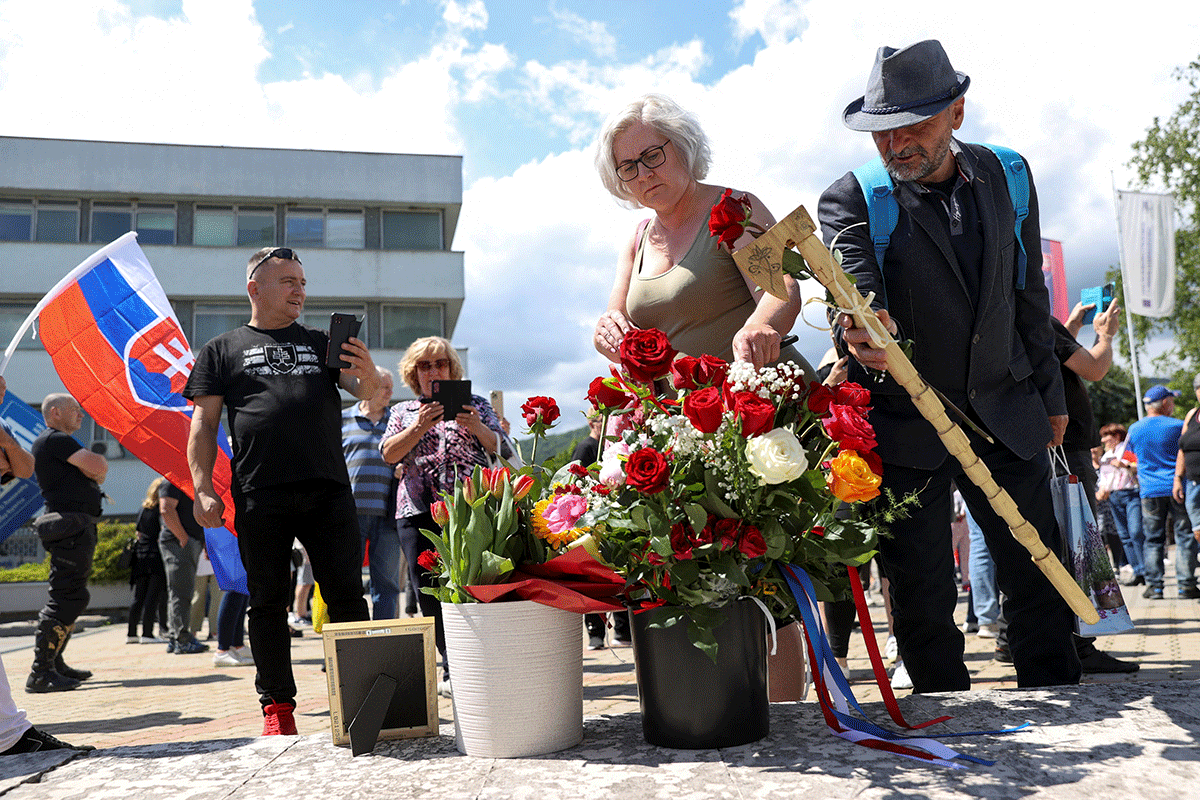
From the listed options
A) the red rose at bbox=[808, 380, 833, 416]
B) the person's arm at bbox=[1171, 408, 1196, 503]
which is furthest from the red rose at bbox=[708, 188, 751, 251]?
the person's arm at bbox=[1171, 408, 1196, 503]

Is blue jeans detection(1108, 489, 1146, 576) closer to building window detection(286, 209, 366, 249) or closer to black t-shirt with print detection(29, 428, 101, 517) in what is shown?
black t-shirt with print detection(29, 428, 101, 517)

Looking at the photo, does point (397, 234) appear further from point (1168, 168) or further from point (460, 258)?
point (1168, 168)

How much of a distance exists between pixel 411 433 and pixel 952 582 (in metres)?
2.86

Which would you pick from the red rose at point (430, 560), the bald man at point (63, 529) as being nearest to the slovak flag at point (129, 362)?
the bald man at point (63, 529)

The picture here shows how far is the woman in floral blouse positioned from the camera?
4699 mm

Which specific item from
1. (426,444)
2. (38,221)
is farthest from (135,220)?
(426,444)

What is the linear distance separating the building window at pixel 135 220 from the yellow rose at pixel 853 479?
27.3m

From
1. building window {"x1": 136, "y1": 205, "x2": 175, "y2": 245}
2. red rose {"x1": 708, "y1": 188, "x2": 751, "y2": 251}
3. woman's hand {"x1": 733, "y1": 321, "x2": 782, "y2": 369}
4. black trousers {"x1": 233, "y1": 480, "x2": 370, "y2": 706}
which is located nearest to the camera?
red rose {"x1": 708, "y1": 188, "x2": 751, "y2": 251}

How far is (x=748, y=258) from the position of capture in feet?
6.95

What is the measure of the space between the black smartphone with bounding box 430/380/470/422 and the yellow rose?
284cm

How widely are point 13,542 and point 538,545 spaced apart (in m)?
24.5

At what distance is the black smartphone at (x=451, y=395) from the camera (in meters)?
4.45

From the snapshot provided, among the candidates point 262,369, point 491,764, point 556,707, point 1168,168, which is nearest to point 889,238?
point 556,707

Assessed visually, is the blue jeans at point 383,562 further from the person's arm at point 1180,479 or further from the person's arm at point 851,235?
the person's arm at point 1180,479
